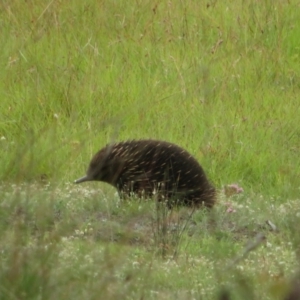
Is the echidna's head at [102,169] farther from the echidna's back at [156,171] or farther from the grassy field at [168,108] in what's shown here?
the grassy field at [168,108]

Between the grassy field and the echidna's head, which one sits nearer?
the grassy field

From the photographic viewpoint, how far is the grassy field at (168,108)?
199 inches

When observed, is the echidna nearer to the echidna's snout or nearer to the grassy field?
the echidna's snout

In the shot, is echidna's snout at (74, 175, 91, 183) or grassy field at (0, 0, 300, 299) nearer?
grassy field at (0, 0, 300, 299)

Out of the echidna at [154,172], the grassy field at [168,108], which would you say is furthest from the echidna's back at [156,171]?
the grassy field at [168,108]

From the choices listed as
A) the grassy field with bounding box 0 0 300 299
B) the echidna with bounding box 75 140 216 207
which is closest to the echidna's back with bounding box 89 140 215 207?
the echidna with bounding box 75 140 216 207

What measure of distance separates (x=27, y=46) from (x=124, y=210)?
331cm

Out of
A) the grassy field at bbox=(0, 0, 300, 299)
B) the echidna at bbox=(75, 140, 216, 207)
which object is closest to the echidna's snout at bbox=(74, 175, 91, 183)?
the echidna at bbox=(75, 140, 216, 207)

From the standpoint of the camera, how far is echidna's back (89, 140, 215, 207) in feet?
20.9

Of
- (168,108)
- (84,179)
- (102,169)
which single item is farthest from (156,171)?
(168,108)

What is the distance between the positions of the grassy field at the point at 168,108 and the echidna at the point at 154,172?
0.14 metres

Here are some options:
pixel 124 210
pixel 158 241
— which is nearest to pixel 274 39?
pixel 124 210

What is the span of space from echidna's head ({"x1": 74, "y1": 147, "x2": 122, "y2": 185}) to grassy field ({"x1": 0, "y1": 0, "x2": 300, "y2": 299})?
0.13m

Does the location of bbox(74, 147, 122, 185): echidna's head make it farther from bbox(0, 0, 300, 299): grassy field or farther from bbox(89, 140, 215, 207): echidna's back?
bbox(0, 0, 300, 299): grassy field
